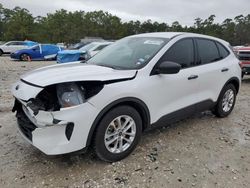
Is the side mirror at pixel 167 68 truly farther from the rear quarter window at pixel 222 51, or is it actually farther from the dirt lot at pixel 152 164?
the rear quarter window at pixel 222 51

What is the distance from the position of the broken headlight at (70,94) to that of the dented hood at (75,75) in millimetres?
100

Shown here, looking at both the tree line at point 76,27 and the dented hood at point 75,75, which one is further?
the tree line at point 76,27

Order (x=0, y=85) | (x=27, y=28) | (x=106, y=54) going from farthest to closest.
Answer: (x=27, y=28), (x=0, y=85), (x=106, y=54)

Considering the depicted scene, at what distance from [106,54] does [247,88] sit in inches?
241

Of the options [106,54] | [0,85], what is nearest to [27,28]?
[0,85]

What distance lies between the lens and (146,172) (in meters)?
3.19

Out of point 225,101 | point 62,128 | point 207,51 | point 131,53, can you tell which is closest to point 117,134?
point 62,128

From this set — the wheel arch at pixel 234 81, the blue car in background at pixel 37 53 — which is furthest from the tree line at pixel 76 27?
the wheel arch at pixel 234 81

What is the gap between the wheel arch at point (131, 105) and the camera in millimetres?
3020

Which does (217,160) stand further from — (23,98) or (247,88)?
(247,88)

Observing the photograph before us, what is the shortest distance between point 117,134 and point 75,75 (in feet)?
2.99

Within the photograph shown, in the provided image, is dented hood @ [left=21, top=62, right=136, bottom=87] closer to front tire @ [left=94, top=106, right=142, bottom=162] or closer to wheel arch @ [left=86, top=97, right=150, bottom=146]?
wheel arch @ [left=86, top=97, right=150, bottom=146]

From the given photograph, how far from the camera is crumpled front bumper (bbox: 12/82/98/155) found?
281cm

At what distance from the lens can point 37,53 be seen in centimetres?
1906
